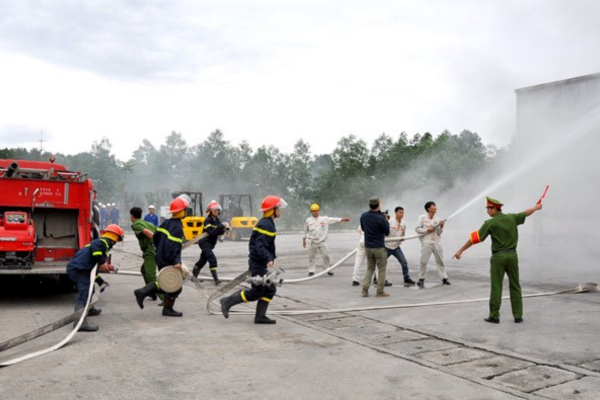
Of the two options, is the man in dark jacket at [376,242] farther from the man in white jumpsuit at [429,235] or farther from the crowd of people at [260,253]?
the man in white jumpsuit at [429,235]

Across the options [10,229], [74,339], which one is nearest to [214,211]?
[10,229]

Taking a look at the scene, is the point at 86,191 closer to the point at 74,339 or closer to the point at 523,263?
the point at 74,339

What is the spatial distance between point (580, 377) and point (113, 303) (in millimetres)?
6975

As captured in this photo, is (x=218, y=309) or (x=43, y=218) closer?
(x=218, y=309)

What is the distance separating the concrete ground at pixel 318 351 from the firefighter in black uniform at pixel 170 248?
0.31m

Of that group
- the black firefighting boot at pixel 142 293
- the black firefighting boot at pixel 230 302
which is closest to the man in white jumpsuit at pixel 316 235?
the black firefighting boot at pixel 142 293

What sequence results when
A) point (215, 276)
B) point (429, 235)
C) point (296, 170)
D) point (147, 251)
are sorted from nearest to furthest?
point (147, 251)
point (429, 235)
point (215, 276)
point (296, 170)

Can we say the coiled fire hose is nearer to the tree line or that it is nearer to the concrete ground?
the concrete ground

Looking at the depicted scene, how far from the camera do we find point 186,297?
10.0m

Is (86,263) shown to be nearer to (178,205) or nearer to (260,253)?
(178,205)

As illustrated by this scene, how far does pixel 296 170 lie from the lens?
161 feet

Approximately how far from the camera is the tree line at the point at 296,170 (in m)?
38.5

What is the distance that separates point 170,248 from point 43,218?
300cm

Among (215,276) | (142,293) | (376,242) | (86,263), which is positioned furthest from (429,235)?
(86,263)
